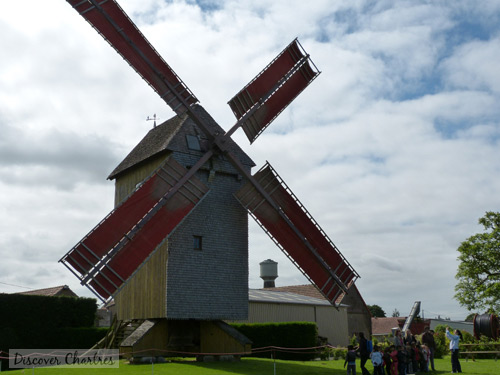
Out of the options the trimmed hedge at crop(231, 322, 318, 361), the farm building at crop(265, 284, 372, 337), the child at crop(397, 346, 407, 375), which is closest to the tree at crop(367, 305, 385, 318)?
the farm building at crop(265, 284, 372, 337)

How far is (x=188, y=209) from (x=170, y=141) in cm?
353

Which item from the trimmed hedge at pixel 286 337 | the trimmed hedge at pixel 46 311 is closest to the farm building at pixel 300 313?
the trimmed hedge at pixel 286 337

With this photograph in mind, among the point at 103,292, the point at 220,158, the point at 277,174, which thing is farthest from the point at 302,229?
the point at 103,292

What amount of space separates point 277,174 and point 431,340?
8.62m

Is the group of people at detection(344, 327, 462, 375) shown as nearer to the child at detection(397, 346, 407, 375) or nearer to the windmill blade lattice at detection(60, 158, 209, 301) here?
the child at detection(397, 346, 407, 375)

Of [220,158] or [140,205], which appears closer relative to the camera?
[140,205]

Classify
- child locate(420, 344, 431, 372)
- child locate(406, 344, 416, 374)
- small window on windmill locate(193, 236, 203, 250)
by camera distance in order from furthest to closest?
1. small window on windmill locate(193, 236, 203, 250)
2. child locate(420, 344, 431, 372)
3. child locate(406, 344, 416, 374)

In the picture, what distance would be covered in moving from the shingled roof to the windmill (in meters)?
0.06

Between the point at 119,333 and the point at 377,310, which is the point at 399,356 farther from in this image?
the point at 377,310

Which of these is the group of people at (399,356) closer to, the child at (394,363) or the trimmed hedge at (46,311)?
the child at (394,363)

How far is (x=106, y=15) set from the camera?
1886 cm

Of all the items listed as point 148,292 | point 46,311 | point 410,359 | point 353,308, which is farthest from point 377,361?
point 353,308

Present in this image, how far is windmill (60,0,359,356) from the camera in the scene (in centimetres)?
1820

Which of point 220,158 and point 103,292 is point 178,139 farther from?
point 103,292
